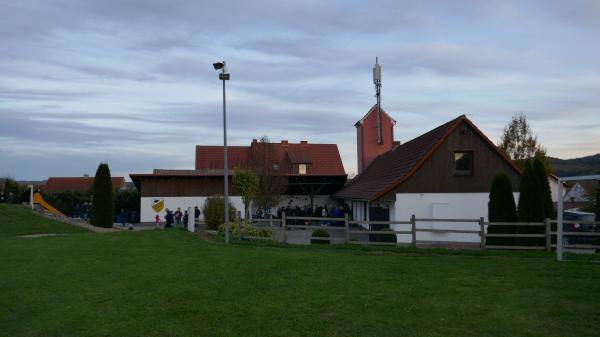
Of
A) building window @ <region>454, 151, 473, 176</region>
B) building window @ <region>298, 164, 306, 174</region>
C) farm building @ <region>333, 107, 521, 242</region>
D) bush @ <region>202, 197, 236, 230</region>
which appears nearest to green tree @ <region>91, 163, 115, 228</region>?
bush @ <region>202, 197, 236, 230</region>

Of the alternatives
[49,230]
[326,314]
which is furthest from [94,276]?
[49,230]

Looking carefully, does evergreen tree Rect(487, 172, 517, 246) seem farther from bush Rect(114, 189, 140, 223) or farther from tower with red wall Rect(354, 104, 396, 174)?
bush Rect(114, 189, 140, 223)

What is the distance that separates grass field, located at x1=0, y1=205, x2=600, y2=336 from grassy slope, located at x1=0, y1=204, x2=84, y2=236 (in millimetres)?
8630

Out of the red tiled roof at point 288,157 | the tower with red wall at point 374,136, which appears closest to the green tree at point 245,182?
the tower with red wall at point 374,136

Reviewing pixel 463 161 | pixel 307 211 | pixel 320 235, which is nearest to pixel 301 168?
pixel 307 211

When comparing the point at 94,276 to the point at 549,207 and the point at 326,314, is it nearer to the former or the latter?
the point at 326,314

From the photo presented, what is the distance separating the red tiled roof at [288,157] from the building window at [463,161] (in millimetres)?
26091

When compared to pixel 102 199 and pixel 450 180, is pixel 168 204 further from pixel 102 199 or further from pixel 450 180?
pixel 450 180

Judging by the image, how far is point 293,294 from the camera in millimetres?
9500

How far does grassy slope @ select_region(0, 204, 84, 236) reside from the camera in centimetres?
2348

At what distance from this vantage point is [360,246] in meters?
17.9

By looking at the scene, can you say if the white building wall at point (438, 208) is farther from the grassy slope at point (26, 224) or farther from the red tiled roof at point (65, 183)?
the red tiled roof at point (65, 183)

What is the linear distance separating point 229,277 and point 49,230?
54.1ft

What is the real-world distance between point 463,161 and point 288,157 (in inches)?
1137
